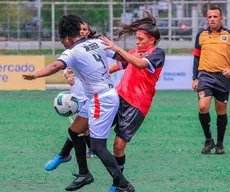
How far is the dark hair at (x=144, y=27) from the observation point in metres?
8.20

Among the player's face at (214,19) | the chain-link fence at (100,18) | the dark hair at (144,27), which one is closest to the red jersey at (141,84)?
the dark hair at (144,27)

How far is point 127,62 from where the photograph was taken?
27.0 ft

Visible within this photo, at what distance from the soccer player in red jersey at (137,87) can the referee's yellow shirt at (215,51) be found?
2.73 meters

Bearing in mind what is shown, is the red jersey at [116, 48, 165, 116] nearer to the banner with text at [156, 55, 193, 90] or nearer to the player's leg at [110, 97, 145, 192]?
the player's leg at [110, 97, 145, 192]

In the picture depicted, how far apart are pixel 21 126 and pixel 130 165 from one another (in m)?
4.27

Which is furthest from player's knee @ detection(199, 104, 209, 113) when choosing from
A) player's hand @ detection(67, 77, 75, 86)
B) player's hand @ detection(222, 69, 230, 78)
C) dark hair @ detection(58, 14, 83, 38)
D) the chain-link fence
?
the chain-link fence

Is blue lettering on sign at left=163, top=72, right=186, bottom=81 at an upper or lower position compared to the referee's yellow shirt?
lower

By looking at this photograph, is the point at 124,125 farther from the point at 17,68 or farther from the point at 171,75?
the point at 171,75

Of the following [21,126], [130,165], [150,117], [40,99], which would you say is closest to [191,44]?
[40,99]

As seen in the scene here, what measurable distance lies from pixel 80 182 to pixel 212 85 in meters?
3.34

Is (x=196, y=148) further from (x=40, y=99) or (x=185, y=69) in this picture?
(x=185, y=69)

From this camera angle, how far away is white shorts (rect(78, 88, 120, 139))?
302 inches

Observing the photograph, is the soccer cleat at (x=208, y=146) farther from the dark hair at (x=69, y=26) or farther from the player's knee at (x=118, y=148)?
the dark hair at (x=69, y=26)

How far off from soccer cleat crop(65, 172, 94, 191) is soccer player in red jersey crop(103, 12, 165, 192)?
1.22ft
